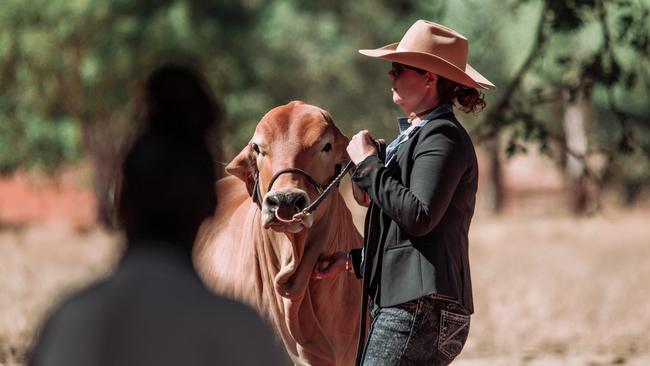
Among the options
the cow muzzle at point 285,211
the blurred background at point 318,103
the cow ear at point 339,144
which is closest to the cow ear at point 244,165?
the cow ear at point 339,144

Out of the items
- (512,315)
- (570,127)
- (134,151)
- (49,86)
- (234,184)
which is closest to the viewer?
(134,151)

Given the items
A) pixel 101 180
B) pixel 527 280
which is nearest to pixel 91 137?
pixel 101 180

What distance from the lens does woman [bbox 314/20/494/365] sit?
170 inches

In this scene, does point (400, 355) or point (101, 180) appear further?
point (101, 180)

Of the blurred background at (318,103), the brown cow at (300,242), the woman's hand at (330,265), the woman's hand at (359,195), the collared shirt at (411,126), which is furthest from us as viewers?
the blurred background at (318,103)

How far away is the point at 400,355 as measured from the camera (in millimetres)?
4355

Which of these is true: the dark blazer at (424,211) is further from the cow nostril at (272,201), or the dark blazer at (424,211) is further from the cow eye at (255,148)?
the cow eye at (255,148)

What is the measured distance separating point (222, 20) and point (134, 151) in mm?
24662

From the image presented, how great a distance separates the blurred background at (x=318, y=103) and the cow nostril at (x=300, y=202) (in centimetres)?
468

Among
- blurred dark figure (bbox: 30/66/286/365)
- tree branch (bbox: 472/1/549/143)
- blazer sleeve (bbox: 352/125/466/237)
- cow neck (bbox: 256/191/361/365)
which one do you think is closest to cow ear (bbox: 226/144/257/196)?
cow neck (bbox: 256/191/361/365)

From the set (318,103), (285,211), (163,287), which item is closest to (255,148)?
(285,211)

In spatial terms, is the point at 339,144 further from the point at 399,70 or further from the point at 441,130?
the point at 441,130

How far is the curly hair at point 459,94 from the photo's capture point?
15.3 feet

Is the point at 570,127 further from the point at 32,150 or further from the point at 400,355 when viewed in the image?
the point at 400,355
